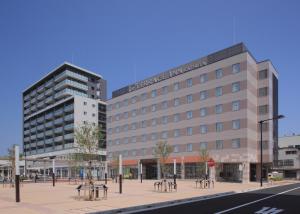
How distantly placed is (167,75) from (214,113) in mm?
15413

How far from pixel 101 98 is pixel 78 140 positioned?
4191 inches

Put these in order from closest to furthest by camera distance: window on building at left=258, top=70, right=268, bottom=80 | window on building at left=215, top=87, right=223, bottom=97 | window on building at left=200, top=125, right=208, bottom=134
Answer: window on building at left=215, top=87, right=223, bottom=97
window on building at left=258, top=70, right=268, bottom=80
window on building at left=200, top=125, right=208, bottom=134

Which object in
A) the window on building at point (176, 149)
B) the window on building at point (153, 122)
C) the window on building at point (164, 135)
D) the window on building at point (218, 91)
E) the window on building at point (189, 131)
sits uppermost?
the window on building at point (218, 91)

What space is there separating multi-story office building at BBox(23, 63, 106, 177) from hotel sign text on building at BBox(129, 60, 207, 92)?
29.6 meters

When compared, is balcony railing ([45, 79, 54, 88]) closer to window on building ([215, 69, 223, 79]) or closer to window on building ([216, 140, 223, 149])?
window on building ([215, 69, 223, 79])

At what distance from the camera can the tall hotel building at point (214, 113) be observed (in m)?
57.2

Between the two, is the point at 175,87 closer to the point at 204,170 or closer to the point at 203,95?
the point at 203,95

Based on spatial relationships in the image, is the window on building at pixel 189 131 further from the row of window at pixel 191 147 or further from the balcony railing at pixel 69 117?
the balcony railing at pixel 69 117

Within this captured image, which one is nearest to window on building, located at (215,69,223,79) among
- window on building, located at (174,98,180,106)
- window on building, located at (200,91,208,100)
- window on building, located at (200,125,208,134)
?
window on building, located at (200,91,208,100)

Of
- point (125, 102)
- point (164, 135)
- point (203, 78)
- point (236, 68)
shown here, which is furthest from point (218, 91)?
point (125, 102)

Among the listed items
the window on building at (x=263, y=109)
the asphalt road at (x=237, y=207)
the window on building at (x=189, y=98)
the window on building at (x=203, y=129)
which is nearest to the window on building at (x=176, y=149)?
the window on building at (x=203, y=129)

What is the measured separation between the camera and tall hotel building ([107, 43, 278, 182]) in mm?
57250

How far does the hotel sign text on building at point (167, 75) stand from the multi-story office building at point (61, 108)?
2956 centimetres

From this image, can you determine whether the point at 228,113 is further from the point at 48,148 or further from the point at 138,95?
the point at 48,148
